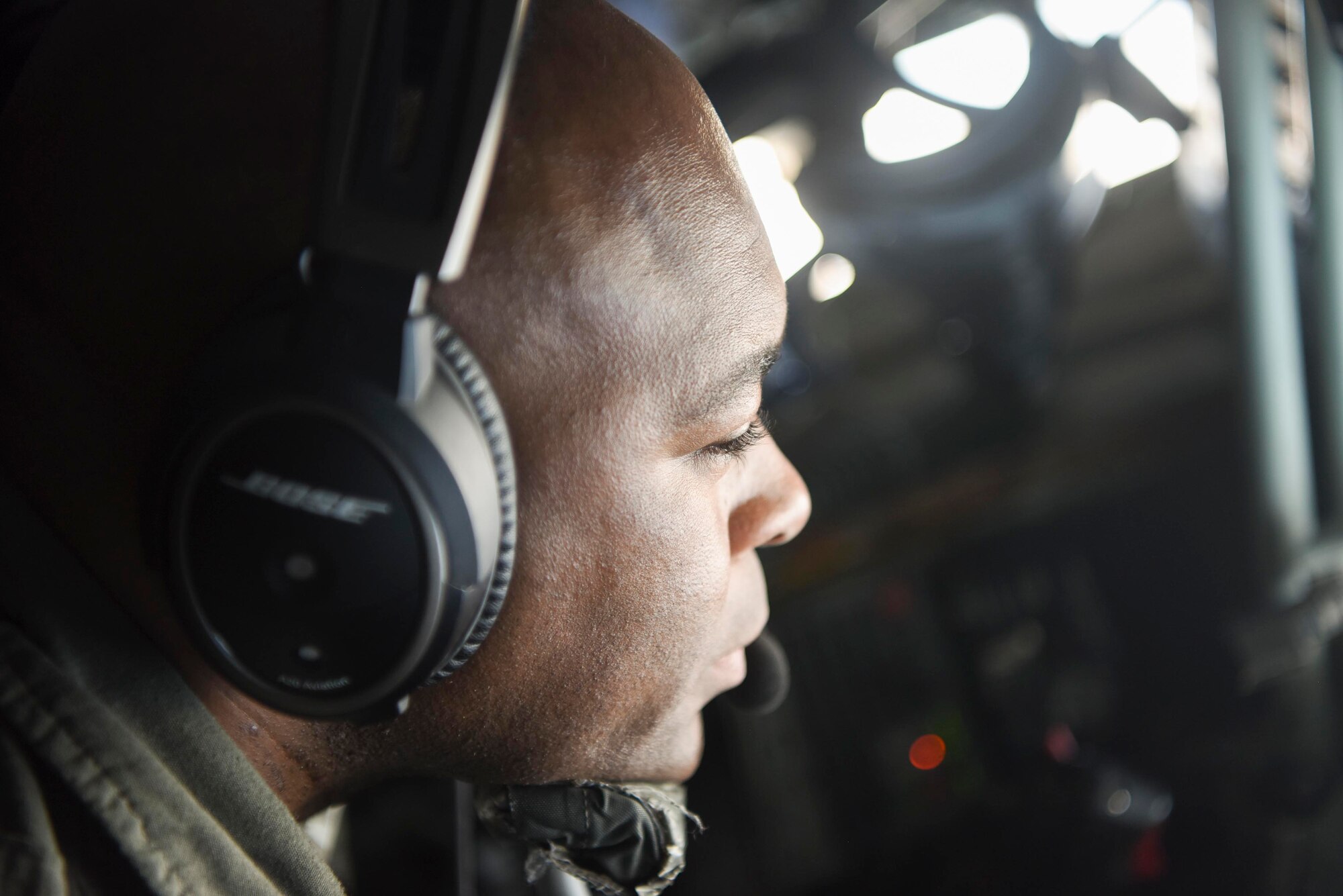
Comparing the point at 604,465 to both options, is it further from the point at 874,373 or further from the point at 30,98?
the point at 874,373

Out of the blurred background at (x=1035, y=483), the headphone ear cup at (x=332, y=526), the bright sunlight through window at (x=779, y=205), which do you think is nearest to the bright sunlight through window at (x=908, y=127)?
the blurred background at (x=1035, y=483)

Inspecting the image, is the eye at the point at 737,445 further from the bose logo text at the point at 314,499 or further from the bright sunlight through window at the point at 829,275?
the bright sunlight through window at the point at 829,275

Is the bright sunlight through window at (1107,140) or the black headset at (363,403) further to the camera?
the bright sunlight through window at (1107,140)

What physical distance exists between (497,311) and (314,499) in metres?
0.14

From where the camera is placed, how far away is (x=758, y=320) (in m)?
0.56

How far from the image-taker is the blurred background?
1.15 meters

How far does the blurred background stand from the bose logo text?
117 centimetres

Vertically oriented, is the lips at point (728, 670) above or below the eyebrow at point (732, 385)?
below

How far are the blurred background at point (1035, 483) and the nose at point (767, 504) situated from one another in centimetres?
81

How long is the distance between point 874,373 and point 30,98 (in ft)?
7.82

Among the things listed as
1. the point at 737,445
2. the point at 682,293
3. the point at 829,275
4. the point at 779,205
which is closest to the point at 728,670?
the point at 737,445

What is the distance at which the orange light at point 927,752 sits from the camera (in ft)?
5.62

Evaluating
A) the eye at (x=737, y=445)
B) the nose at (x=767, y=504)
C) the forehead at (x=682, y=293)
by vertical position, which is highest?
the forehead at (x=682, y=293)

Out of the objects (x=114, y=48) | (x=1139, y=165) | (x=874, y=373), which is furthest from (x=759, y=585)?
(x=874, y=373)
